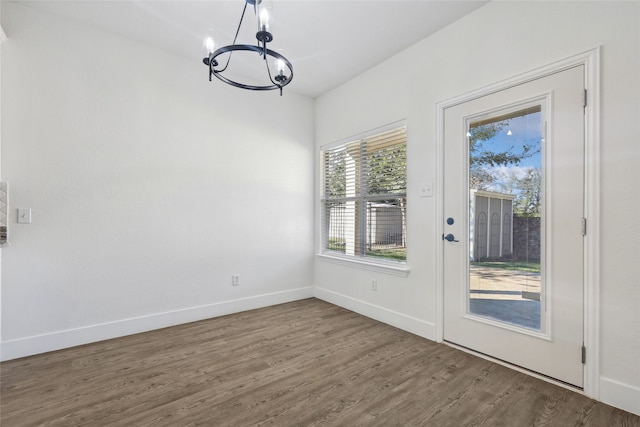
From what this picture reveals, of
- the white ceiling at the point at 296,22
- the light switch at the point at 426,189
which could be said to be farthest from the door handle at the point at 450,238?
the white ceiling at the point at 296,22

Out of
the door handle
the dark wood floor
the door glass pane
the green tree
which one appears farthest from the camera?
the door handle

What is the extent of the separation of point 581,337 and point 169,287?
360 cm

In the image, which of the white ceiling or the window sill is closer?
the white ceiling

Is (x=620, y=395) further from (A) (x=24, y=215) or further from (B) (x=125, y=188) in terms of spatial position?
(A) (x=24, y=215)

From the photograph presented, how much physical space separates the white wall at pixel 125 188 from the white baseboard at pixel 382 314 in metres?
0.64

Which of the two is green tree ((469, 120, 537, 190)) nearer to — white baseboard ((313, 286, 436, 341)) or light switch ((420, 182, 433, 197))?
light switch ((420, 182, 433, 197))

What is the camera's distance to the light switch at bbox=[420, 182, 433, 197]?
9.37 feet

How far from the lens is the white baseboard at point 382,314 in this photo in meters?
2.88

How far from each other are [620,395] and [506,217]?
1.26 meters

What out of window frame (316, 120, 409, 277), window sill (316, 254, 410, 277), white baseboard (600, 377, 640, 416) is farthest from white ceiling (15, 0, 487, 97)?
white baseboard (600, 377, 640, 416)

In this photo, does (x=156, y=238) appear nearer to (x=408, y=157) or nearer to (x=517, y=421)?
(x=408, y=157)

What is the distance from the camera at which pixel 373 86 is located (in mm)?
3496

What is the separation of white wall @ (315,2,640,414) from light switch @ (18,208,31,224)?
3178 mm

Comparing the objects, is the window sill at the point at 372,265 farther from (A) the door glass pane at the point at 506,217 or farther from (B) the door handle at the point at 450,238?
(A) the door glass pane at the point at 506,217
